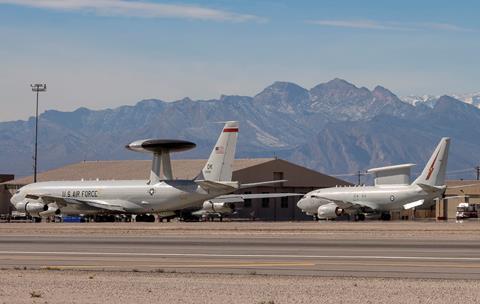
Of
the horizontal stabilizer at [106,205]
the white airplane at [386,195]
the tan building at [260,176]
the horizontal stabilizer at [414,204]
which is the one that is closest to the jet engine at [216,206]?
the horizontal stabilizer at [106,205]

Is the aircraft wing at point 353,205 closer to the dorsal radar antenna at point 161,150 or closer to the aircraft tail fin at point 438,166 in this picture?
the aircraft tail fin at point 438,166

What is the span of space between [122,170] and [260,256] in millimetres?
103318

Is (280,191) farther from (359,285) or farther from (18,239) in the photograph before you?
(359,285)

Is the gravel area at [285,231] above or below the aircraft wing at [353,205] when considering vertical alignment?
below

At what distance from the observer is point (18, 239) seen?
53.4 metres

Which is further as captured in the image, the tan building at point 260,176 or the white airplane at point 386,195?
the tan building at point 260,176

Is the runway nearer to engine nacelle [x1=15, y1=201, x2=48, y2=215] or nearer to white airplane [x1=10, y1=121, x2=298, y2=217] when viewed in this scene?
white airplane [x1=10, y1=121, x2=298, y2=217]

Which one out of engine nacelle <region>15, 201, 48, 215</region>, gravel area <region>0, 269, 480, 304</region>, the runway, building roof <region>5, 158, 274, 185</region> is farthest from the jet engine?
gravel area <region>0, 269, 480, 304</region>

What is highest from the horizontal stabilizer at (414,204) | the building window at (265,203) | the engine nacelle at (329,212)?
the building window at (265,203)

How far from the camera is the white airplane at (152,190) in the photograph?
86438mm

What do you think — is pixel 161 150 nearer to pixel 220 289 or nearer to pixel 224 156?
pixel 224 156

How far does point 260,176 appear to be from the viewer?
127 m

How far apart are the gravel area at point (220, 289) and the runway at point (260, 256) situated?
214cm

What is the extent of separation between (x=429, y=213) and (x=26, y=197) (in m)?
56.3
